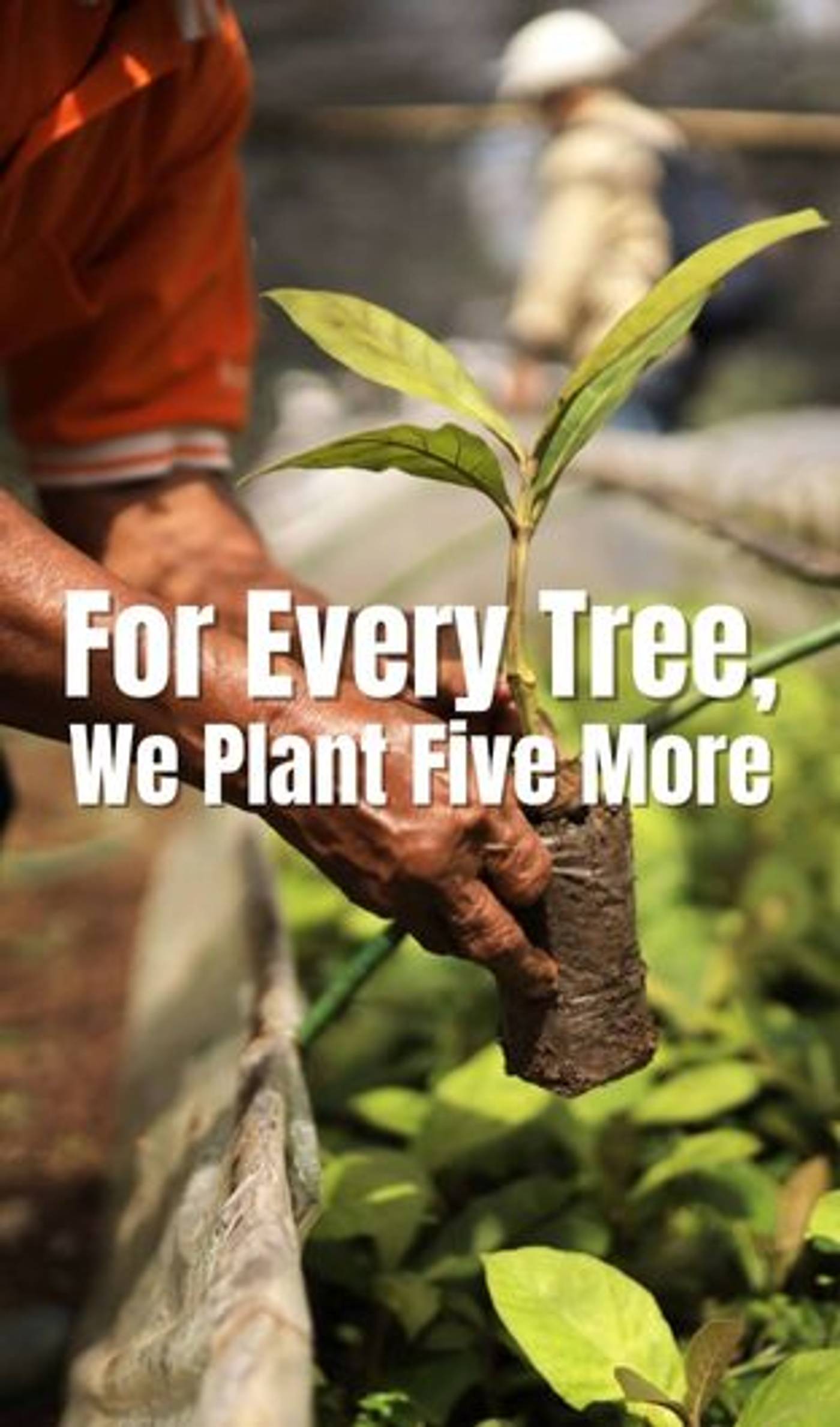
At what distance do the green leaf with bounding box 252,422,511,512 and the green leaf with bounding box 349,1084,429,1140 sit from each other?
78 cm

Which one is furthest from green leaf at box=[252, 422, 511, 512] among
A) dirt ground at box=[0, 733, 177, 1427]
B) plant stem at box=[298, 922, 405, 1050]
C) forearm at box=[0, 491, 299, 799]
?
dirt ground at box=[0, 733, 177, 1427]

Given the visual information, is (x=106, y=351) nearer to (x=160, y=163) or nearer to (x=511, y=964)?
(x=160, y=163)

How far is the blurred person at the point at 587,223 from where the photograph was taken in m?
5.67

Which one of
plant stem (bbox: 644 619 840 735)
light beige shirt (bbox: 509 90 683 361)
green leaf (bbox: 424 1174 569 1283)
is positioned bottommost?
green leaf (bbox: 424 1174 569 1283)

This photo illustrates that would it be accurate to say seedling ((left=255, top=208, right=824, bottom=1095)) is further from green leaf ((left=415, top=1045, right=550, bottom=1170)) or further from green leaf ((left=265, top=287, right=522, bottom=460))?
green leaf ((left=415, top=1045, right=550, bottom=1170))

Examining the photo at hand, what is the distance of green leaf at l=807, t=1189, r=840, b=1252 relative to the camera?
1.52 metres

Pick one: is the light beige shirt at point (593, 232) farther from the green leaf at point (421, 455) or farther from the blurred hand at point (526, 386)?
the green leaf at point (421, 455)

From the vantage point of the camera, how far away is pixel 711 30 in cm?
766

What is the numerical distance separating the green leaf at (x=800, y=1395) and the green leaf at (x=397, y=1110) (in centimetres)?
64

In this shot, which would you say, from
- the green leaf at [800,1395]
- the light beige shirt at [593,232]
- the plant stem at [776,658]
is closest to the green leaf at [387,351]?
the plant stem at [776,658]

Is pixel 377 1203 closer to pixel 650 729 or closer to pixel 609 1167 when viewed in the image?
pixel 609 1167

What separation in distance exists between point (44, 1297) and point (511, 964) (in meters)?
0.99

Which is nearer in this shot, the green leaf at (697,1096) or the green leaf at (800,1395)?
the green leaf at (800,1395)

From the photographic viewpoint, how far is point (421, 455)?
1.44 meters
